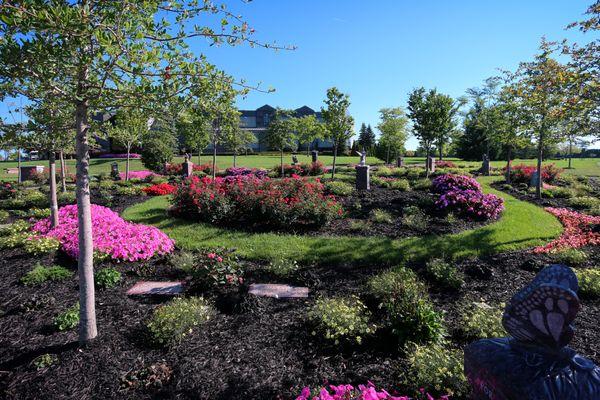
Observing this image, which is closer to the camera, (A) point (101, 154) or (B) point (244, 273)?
(B) point (244, 273)

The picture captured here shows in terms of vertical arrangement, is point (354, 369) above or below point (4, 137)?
below

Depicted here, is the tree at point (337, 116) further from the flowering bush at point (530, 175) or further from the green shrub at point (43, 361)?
the green shrub at point (43, 361)

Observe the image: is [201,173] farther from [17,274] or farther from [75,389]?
[75,389]

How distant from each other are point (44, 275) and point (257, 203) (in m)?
4.98

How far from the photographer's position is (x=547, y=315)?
169 cm

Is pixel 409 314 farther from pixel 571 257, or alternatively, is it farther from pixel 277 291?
pixel 571 257

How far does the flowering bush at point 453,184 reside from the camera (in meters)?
12.2

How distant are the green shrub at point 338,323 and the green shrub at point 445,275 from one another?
197 cm

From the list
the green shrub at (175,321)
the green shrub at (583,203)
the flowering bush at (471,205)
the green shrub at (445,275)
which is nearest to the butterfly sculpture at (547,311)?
the green shrub at (175,321)

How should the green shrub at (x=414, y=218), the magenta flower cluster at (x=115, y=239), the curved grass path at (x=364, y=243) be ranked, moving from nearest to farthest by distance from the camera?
the magenta flower cluster at (x=115, y=239), the curved grass path at (x=364, y=243), the green shrub at (x=414, y=218)

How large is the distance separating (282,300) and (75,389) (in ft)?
9.09

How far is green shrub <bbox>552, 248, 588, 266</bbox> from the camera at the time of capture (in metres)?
6.92

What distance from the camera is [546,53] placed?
486 inches

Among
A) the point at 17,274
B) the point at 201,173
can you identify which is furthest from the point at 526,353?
the point at 201,173
